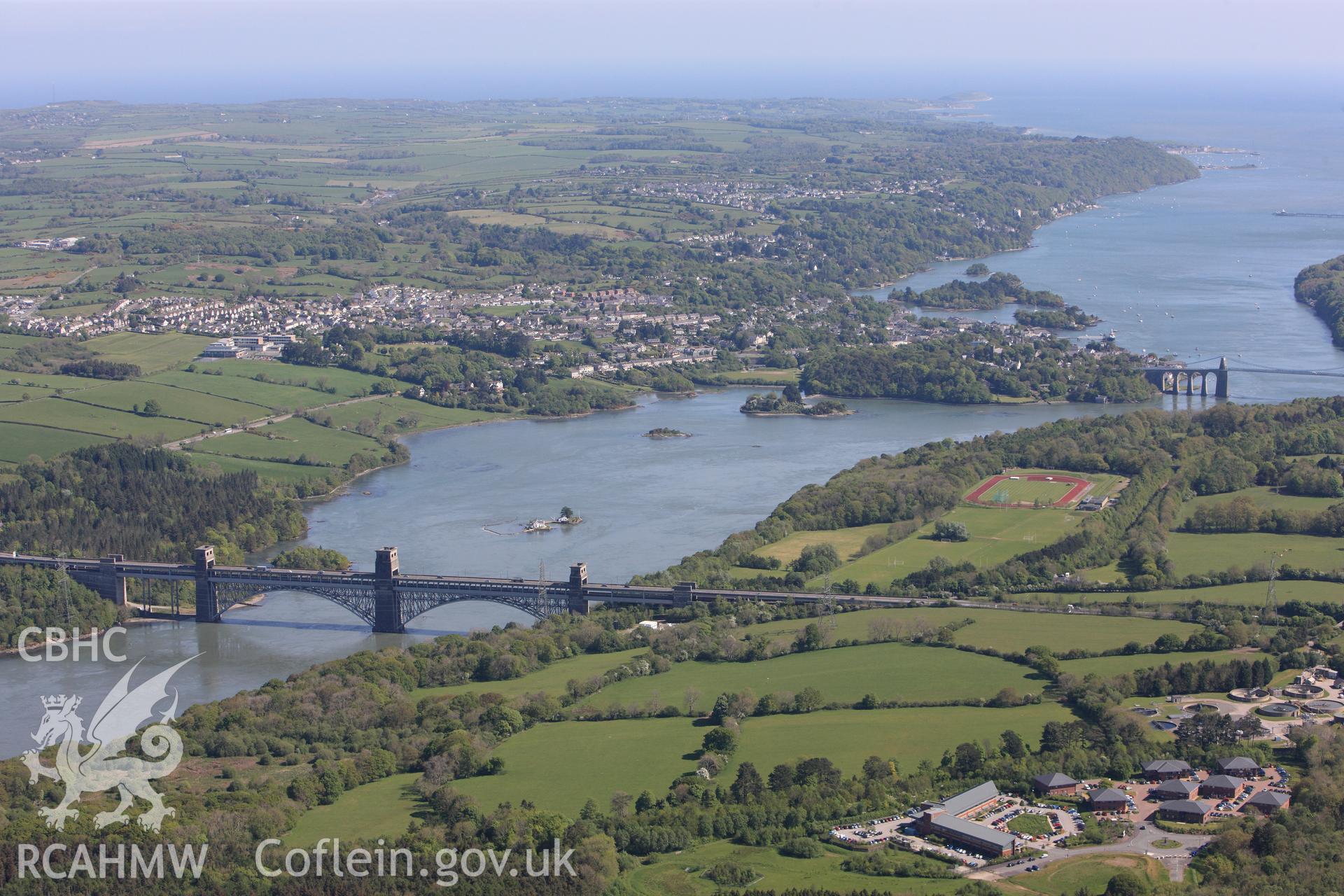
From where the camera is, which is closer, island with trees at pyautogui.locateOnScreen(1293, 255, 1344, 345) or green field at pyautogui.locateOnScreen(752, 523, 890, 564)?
green field at pyautogui.locateOnScreen(752, 523, 890, 564)

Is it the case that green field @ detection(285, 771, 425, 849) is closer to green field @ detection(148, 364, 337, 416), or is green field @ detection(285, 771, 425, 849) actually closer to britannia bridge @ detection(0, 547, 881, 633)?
britannia bridge @ detection(0, 547, 881, 633)

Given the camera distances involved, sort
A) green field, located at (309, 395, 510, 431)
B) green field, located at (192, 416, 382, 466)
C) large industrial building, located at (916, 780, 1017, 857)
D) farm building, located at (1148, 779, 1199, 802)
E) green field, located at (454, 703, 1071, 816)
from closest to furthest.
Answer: large industrial building, located at (916, 780, 1017, 857), farm building, located at (1148, 779, 1199, 802), green field, located at (454, 703, 1071, 816), green field, located at (192, 416, 382, 466), green field, located at (309, 395, 510, 431)

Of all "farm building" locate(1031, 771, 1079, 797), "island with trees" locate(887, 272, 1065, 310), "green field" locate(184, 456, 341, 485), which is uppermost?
"island with trees" locate(887, 272, 1065, 310)

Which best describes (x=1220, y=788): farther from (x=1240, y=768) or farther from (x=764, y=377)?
(x=764, y=377)

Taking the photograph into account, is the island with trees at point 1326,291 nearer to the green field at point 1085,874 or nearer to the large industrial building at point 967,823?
the large industrial building at point 967,823

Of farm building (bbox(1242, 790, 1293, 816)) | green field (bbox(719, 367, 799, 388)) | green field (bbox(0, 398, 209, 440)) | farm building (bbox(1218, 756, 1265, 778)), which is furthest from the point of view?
green field (bbox(719, 367, 799, 388))

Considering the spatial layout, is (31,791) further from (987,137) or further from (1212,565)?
(987,137)

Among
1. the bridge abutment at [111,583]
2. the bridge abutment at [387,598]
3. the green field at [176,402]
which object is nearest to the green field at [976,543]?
the bridge abutment at [387,598]

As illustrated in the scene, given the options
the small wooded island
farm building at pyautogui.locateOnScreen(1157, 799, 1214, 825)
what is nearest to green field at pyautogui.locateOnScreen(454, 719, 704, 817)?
farm building at pyautogui.locateOnScreen(1157, 799, 1214, 825)
